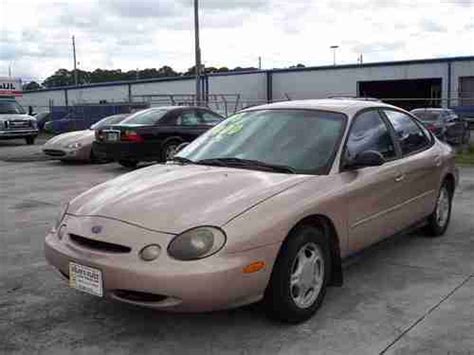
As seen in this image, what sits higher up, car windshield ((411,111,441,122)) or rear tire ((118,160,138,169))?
car windshield ((411,111,441,122))

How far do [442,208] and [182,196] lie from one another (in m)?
3.59

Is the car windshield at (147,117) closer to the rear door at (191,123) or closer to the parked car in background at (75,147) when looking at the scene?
the rear door at (191,123)

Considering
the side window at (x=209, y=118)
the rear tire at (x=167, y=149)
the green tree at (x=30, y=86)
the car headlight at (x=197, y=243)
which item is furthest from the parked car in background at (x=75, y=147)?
the green tree at (x=30, y=86)

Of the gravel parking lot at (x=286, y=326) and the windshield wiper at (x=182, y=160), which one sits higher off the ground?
the windshield wiper at (x=182, y=160)

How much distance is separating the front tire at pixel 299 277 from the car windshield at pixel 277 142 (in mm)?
589

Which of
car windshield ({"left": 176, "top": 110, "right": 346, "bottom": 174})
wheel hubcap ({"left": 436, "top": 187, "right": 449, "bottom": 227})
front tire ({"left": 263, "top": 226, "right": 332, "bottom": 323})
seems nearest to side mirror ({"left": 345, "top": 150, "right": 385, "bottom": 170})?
car windshield ({"left": 176, "top": 110, "right": 346, "bottom": 174})

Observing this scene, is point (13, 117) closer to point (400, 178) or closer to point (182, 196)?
point (400, 178)

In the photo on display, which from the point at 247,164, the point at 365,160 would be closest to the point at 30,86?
the point at 247,164

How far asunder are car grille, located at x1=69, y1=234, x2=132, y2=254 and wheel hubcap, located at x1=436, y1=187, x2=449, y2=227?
12.5ft

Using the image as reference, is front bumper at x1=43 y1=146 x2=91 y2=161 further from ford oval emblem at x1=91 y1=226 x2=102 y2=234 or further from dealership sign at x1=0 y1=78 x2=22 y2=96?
dealership sign at x1=0 y1=78 x2=22 y2=96

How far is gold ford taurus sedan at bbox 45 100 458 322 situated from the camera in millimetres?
3725

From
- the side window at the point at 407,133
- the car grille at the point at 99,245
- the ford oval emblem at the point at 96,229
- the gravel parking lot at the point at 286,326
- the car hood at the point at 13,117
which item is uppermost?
the side window at the point at 407,133

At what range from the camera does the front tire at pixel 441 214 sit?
→ 649cm

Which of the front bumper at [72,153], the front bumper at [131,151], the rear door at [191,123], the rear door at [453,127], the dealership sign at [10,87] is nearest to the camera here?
the front bumper at [131,151]
